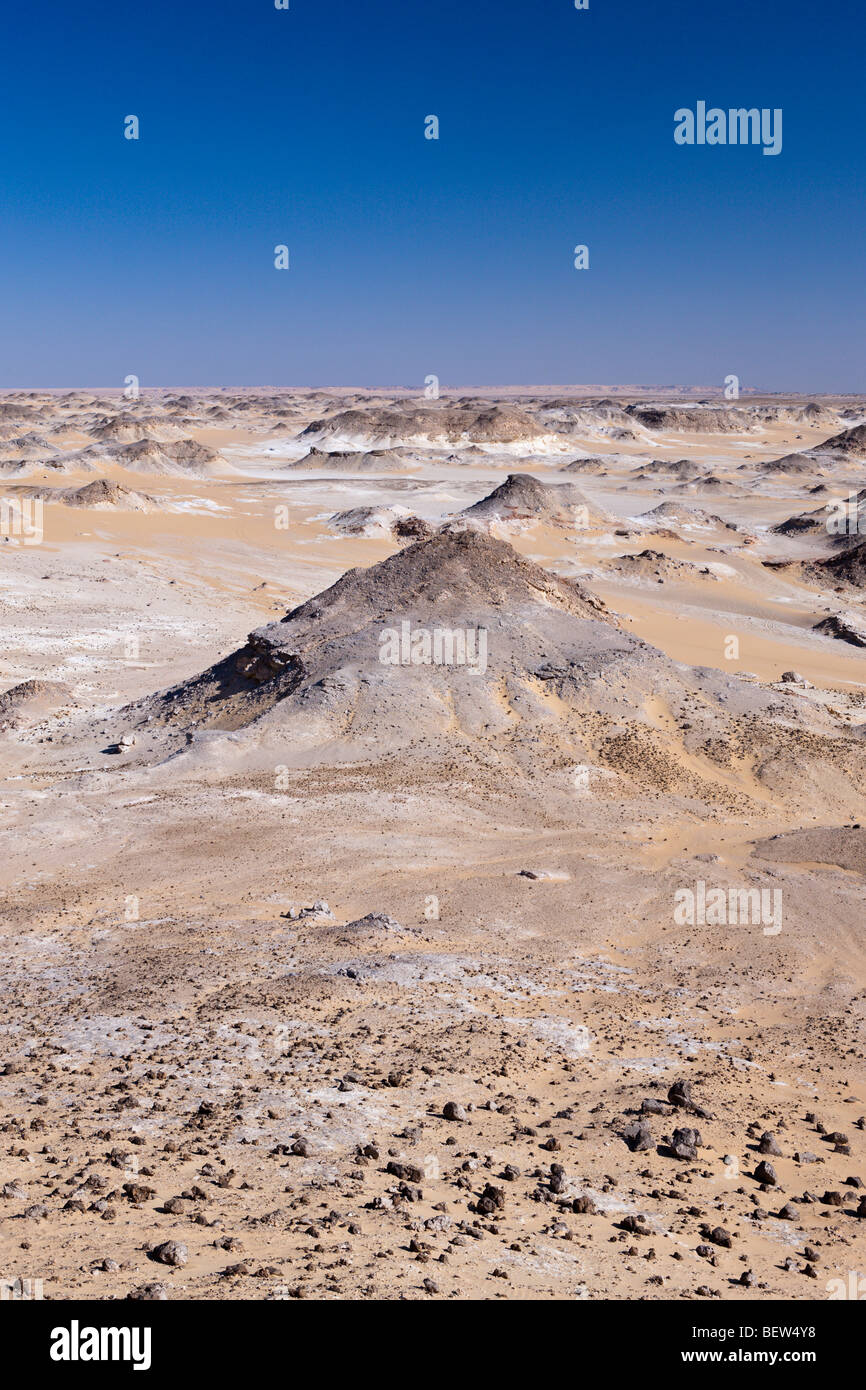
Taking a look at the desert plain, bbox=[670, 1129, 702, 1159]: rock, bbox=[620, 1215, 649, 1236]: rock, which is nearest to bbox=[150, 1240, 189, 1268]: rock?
the desert plain

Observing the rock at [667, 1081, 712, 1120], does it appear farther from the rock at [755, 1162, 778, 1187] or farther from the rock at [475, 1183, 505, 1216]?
the rock at [475, 1183, 505, 1216]

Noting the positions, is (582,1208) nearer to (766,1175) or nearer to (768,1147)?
(766,1175)

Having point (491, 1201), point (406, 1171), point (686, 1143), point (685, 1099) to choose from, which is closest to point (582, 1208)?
point (491, 1201)

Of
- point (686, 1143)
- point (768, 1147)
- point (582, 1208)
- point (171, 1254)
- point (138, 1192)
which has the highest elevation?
point (171, 1254)

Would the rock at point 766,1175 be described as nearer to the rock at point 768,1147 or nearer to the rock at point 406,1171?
the rock at point 768,1147

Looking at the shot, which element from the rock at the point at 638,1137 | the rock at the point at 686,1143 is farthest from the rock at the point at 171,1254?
the rock at the point at 686,1143
